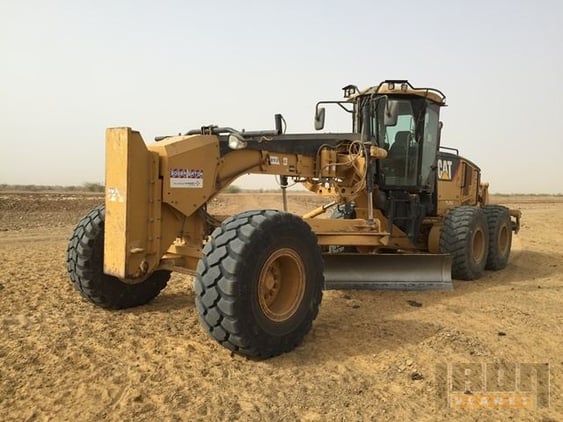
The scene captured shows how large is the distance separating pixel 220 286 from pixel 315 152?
10.3 feet

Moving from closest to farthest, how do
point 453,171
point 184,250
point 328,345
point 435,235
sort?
1. point 328,345
2. point 184,250
3. point 435,235
4. point 453,171

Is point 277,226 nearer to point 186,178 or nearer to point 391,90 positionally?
point 186,178

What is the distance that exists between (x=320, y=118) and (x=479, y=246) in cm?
356

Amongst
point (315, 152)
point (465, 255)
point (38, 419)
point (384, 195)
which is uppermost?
point (315, 152)

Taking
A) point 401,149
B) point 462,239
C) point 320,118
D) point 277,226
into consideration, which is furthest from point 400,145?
point 277,226

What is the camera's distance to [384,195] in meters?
7.86

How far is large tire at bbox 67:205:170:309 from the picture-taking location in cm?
498

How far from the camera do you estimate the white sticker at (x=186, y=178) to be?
4652mm

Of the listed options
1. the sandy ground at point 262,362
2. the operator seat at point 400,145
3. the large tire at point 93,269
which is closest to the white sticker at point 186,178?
the large tire at point 93,269

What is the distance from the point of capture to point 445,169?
355 inches

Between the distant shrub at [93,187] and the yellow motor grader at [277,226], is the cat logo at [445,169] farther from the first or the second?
the distant shrub at [93,187]

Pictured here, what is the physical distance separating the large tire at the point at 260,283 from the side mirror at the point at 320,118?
2.88 meters

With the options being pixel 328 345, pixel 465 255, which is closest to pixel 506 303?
pixel 465 255

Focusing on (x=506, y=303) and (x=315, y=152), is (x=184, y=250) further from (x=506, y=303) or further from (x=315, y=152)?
(x=506, y=303)
